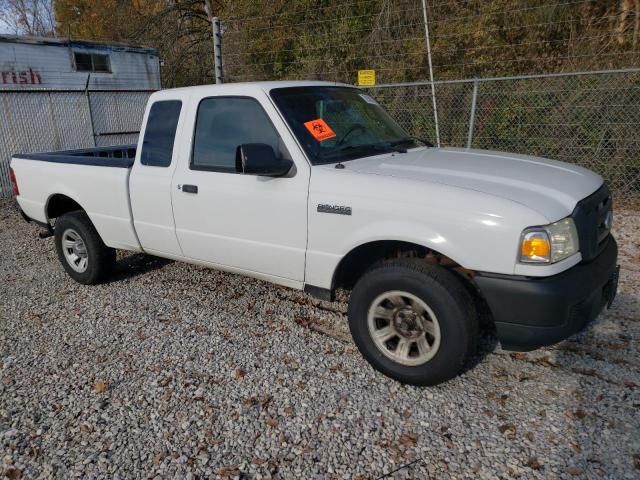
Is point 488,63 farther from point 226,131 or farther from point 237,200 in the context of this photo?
point 237,200

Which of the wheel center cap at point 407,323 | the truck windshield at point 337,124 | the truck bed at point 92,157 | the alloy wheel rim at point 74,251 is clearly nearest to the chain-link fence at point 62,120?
the truck bed at point 92,157

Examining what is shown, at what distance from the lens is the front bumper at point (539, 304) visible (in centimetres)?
265

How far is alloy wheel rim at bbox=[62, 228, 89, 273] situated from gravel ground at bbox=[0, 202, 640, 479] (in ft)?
2.31

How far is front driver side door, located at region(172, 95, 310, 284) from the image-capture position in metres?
3.46

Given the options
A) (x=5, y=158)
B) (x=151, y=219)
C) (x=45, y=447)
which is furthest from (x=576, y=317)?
(x=5, y=158)

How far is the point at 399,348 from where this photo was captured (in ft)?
10.5

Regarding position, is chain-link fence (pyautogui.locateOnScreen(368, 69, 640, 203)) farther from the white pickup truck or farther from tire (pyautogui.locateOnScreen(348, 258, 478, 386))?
tire (pyautogui.locateOnScreen(348, 258, 478, 386))

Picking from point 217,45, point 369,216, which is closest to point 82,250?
point 369,216

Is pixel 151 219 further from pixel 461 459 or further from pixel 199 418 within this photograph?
pixel 461 459

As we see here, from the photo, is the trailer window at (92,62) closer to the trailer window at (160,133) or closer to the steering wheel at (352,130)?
the trailer window at (160,133)

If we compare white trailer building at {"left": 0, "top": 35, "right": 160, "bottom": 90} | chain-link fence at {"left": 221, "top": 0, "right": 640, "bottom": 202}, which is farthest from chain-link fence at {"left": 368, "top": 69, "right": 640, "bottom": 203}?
white trailer building at {"left": 0, "top": 35, "right": 160, "bottom": 90}

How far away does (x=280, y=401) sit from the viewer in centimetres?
309

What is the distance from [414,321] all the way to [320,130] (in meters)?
1.53

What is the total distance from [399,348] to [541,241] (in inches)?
43.9
